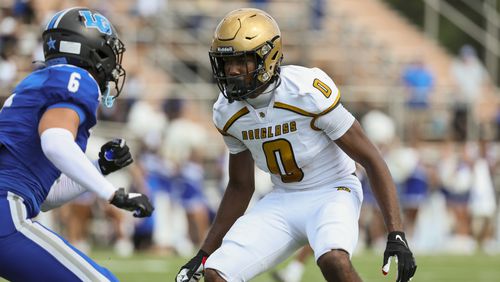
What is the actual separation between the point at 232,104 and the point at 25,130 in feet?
4.13

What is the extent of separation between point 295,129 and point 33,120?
1395 millimetres

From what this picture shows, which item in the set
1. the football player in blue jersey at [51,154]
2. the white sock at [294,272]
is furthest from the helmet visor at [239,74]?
the white sock at [294,272]

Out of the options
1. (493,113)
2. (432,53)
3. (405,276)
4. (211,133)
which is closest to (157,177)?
(211,133)

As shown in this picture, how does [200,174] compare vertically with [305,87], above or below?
below

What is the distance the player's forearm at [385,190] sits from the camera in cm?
517

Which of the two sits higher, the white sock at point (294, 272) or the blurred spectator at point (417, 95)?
the white sock at point (294, 272)

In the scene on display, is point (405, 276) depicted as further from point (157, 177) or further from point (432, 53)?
point (432, 53)

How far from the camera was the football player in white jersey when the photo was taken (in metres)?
5.19

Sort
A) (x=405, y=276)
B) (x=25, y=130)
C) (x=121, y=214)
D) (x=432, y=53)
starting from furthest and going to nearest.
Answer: (x=432, y=53) → (x=121, y=214) → (x=405, y=276) → (x=25, y=130)

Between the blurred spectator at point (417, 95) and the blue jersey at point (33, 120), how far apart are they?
12.6 m

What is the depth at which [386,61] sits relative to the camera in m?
19.3

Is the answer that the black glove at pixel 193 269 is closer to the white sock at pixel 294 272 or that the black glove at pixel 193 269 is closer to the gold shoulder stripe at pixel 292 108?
the gold shoulder stripe at pixel 292 108

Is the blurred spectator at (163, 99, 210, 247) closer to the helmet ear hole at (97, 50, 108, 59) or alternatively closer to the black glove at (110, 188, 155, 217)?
the helmet ear hole at (97, 50, 108, 59)

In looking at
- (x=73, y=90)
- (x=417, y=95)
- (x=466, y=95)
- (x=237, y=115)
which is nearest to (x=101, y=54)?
(x=73, y=90)
